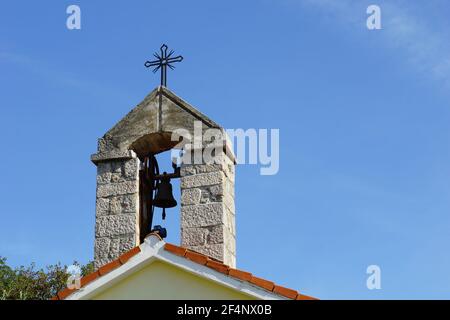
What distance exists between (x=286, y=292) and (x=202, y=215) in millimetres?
1792

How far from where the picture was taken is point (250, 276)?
16.1ft

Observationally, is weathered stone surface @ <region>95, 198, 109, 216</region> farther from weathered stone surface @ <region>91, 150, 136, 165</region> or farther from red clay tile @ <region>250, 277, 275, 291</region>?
red clay tile @ <region>250, 277, 275, 291</region>

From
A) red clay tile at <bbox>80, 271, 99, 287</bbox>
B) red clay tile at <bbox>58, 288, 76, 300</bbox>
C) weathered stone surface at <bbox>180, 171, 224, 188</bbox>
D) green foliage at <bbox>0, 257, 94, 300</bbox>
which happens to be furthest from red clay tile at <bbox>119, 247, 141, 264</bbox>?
green foliage at <bbox>0, 257, 94, 300</bbox>

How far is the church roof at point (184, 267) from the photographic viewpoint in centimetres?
488

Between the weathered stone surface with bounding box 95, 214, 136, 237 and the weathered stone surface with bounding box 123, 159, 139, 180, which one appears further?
the weathered stone surface with bounding box 123, 159, 139, 180

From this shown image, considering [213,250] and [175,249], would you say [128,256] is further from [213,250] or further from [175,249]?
[213,250]

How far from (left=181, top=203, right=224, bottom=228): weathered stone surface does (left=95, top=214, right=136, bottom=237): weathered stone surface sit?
1.36 ft

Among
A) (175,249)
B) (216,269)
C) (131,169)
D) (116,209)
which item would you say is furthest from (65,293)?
(131,169)

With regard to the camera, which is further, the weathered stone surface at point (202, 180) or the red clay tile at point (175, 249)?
the weathered stone surface at point (202, 180)

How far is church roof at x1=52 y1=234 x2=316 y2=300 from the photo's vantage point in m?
4.88

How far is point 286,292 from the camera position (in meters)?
4.84

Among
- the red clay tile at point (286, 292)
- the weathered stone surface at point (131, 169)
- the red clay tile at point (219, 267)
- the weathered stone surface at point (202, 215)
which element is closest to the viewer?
the red clay tile at point (286, 292)

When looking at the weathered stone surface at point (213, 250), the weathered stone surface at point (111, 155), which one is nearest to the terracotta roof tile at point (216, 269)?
the weathered stone surface at point (213, 250)

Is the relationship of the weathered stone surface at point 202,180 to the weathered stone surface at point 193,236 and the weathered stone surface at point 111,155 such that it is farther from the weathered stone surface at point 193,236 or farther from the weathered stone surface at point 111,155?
the weathered stone surface at point 111,155
